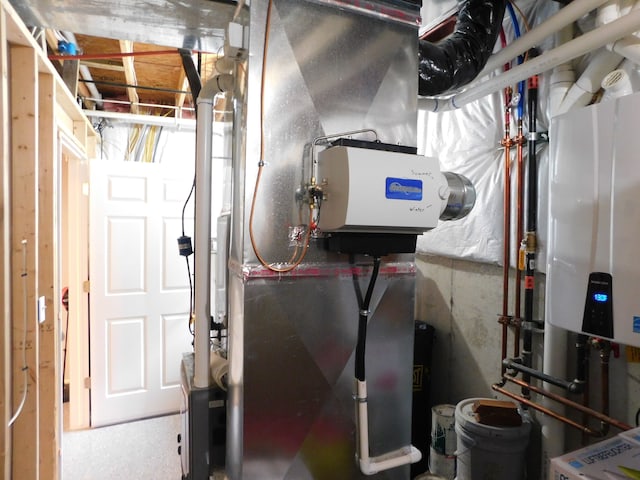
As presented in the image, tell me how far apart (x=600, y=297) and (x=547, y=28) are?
0.98 metres

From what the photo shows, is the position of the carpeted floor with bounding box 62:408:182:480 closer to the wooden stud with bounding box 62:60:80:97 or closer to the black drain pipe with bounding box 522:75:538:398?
the black drain pipe with bounding box 522:75:538:398

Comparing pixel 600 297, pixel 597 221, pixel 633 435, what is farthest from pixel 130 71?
pixel 633 435

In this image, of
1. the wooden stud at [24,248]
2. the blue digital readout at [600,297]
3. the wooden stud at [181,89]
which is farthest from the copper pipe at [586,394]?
the wooden stud at [181,89]

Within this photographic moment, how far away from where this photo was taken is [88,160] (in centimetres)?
288

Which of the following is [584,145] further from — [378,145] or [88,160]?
[88,160]

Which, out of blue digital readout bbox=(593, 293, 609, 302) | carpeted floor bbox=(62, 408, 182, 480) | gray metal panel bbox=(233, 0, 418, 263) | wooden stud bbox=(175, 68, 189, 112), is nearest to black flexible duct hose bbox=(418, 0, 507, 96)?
gray metal panel bbox=(233, 0, 418, 263)

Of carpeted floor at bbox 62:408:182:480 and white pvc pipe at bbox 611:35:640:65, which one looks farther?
carpeted floor at bbox 62:408:182:480

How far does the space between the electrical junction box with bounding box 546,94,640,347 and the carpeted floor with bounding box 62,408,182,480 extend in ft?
8.06

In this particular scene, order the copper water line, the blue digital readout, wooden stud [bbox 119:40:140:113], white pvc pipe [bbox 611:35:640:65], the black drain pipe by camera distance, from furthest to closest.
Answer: wooden stud [bbox 119:40:140:113]
the copper water line
the black drain pipe
white pvc pipe [bbox 611:35:640:65]
the blue digital readout

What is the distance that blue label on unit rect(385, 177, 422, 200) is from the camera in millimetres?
1128

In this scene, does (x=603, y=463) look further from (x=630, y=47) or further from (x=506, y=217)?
(x=630, y=47)

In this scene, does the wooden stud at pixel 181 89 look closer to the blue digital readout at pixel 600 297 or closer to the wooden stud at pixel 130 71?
the wooden stud at pixel 130 71

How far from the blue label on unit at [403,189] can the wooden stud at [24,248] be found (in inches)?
60.2

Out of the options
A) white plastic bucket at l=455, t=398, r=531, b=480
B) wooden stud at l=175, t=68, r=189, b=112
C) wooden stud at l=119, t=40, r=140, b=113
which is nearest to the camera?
white plastic bucket at l=455, t=398, r=531, b=480
